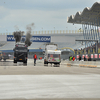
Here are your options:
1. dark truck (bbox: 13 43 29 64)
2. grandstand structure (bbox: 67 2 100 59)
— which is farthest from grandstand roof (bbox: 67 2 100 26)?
dark truck (bbox: 13 43 29 64)

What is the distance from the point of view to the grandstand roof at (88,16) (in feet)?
164

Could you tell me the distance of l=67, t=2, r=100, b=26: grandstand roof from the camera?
49841 mm

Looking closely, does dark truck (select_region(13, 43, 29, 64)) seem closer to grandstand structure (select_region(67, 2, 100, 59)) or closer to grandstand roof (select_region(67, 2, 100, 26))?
grandstand structure (select_region(67, 2, 100, 59))

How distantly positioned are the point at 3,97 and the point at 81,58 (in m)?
45.4

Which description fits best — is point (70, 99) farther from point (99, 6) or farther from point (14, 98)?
point (99, 6)

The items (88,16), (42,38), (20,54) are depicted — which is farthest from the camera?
(42,38)

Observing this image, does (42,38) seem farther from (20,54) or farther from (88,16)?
(20,54)

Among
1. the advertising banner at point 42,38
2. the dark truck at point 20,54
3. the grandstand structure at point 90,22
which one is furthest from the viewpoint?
the advertising banner at point 42,38

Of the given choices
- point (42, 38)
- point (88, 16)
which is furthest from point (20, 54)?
point (88, 16)

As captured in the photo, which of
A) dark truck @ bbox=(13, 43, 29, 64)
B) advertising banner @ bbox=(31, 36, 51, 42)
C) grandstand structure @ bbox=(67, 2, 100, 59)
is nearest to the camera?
dark truck @ bbox=(13, 43, 29, 64)

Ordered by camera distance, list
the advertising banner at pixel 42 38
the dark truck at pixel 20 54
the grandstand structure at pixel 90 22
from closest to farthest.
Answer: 1. the dark truck at pixel 20 54
2. the grandstand structure at pixel 90 22
3. the advertising banner at pixel 42 38

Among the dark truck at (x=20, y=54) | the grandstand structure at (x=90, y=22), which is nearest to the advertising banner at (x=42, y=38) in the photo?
the grandstand structure at (x=90, y=22)

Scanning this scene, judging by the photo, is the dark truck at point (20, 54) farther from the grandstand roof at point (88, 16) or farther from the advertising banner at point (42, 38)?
the advertising banner at point (42, 38)

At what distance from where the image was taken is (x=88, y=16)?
57.8 m
